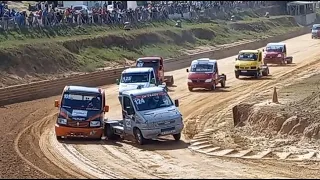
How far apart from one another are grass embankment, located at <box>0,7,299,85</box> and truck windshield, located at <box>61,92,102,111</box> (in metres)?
15.7

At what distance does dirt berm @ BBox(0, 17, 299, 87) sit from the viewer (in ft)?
145

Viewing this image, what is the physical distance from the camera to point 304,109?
26.5m

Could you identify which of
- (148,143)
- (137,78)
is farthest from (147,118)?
(137,78)

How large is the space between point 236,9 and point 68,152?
7277 centimetres

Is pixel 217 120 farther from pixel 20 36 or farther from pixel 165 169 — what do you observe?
pixel 20 36

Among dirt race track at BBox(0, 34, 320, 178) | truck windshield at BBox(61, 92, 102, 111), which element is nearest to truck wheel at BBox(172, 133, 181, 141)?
dirt race track at BBox(0, 34, 320, 178)

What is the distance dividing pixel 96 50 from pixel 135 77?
1944 cm

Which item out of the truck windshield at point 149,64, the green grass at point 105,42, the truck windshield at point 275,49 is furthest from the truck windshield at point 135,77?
the truck windshield at point 275,49

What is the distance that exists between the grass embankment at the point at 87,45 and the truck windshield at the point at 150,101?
1811 centimetres

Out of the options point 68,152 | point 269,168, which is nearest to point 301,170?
point 269,168

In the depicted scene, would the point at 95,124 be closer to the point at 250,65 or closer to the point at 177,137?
the point at 177,137

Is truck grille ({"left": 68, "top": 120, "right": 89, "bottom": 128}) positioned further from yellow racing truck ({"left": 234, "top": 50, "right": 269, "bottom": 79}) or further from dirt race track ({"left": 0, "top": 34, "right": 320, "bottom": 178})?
yellow racing truck ({"left": 234, "top": 50, "right": 269, "bottom": 79})

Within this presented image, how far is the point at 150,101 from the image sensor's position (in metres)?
24.7

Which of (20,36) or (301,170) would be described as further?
(20,36)
